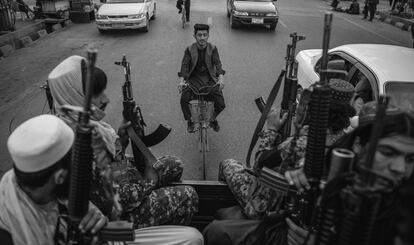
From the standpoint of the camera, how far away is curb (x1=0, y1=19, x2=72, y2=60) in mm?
10478

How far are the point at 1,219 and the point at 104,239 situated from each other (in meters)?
0.50

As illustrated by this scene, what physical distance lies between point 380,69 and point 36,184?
3852mm

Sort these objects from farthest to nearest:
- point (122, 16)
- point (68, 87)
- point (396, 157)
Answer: point (122, 16), point (68, 87), point (396, 157)

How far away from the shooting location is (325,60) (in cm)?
164

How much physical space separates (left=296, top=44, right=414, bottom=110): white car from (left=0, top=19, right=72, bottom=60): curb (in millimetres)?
9050

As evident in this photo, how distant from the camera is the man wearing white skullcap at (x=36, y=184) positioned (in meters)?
1.63

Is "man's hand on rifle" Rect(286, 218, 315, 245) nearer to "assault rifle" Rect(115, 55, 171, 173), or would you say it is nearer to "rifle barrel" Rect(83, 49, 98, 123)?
"rifle barrel" Rect(83, 49, 98, 123)

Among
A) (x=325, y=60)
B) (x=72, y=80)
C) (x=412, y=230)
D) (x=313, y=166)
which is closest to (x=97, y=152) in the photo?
(x=72, y=80)

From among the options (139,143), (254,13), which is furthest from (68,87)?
(254,13)

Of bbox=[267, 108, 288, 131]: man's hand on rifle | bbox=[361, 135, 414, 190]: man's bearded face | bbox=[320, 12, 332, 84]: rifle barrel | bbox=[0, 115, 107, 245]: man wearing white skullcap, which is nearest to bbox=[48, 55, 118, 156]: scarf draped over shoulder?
bbox=[0, 115, 107, 245]: man wearing white skullcap

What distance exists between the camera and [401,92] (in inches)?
Result: 152

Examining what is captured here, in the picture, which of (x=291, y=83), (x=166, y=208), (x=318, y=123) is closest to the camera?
(x=318, y=123)

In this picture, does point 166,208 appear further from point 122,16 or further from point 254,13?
point 254,13

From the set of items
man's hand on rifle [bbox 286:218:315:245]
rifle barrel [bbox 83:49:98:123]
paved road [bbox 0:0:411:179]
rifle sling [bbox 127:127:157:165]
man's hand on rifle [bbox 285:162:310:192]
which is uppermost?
rifle barrel [bbox 83:49:98:123]
